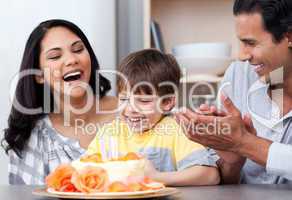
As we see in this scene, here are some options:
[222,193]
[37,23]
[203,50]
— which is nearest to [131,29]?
[203,50]

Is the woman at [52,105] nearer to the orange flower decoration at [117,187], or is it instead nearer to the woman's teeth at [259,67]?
the woman's teeth at [259,67]

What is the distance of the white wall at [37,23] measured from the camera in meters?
Answer: 1.88

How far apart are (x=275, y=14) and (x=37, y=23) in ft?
3.19

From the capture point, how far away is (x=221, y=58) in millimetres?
2068

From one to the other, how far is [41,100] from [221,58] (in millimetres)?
799

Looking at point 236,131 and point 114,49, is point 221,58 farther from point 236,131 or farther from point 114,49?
point 236,131

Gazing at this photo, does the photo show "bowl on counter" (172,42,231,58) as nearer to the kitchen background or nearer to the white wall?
Answer: the kitchen background

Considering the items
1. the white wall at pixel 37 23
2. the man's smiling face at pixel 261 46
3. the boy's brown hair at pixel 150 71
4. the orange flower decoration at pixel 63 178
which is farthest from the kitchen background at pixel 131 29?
the orange flower decoration at pixel 63 178

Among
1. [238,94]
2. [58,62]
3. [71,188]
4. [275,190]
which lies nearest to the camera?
[71,188]

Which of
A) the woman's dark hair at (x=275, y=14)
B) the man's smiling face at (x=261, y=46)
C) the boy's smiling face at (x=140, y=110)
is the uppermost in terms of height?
the woman's dark hair at (x=275, y=14)

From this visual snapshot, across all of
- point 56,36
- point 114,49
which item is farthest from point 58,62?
point 114,49

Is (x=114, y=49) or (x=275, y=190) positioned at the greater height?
(x=114, y=49)

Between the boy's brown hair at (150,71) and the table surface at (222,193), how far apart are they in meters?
0.40

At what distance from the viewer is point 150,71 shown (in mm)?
1396
